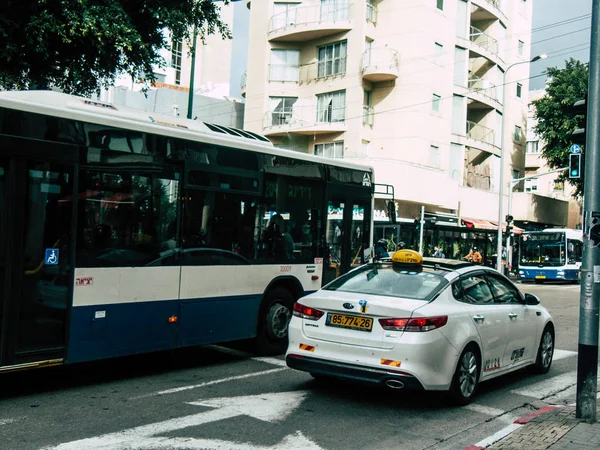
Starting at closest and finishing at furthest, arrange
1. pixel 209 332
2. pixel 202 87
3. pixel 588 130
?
pixel 588 130 → pixel 209 332 → pixel 202 87

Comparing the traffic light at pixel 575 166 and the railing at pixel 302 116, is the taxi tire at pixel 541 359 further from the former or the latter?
the railing at pixel 302 116

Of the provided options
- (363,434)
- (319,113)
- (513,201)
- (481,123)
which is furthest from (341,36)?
(363,434)

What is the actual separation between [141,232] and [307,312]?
2098 millimetres

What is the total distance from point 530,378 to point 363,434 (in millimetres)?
3947

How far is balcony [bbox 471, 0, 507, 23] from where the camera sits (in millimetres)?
43750

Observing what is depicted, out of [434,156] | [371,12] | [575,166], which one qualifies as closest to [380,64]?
[371,12]

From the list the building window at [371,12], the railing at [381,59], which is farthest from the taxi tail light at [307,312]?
the building window at [371,12]

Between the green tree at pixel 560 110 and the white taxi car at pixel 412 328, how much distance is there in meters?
40.0

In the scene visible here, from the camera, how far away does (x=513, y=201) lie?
165 ft

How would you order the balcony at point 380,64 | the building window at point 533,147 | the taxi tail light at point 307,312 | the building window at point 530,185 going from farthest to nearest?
the building window at point 533,147 → the building window at point 530,185 → the balcony at point 380,64 → the taxi tail light at point 307,312

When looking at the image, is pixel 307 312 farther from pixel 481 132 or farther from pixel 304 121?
pixel 481 132

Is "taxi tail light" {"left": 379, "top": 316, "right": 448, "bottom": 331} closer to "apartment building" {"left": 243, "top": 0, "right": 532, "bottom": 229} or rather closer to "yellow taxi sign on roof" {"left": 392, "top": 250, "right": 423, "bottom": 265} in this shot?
"yellow taxi sign on roof" {"left": 392, "top": 250, "right": 423, "bottom": 265}

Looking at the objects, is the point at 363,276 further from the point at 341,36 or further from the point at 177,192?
the point at 341,36

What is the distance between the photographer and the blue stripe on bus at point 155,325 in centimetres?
699
